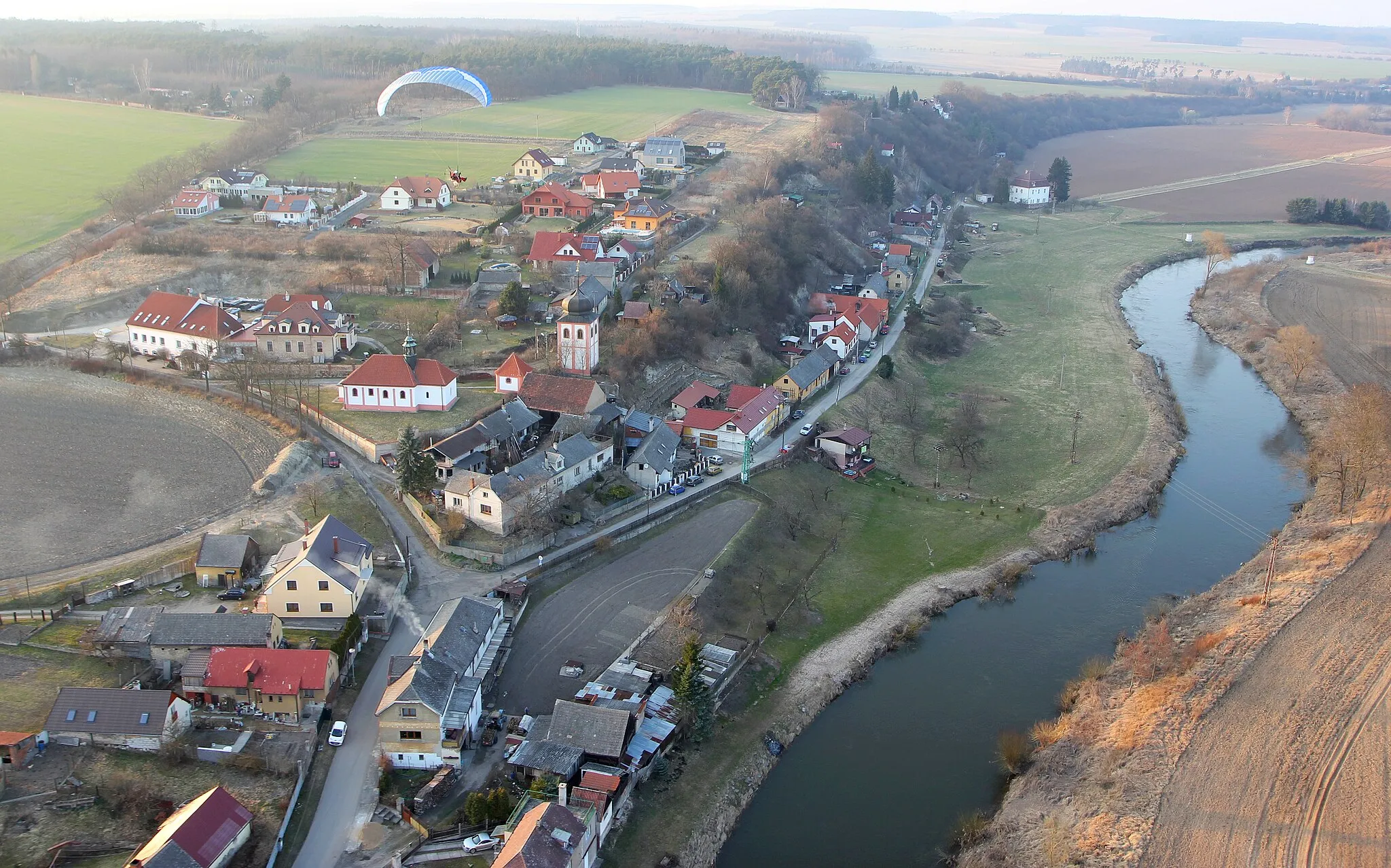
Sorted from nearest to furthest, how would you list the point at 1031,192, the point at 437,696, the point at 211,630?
the point at 437,696 → the point at 211,630 → the point at 1031,192

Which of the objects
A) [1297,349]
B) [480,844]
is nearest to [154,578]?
[480,844]

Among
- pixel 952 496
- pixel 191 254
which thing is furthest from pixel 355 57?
pixel 952 496

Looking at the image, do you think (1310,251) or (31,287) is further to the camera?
(1310,251)

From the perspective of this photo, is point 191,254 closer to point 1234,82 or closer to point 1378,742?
point 1378,742

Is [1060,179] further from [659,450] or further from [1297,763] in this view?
[1297,763]

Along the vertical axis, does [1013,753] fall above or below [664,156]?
below

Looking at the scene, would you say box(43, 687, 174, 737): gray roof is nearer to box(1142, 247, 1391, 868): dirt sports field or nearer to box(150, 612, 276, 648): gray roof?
box(150, 612, 276, 648): gray roof

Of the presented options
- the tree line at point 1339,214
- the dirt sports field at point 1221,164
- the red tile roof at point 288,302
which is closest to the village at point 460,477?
the red tile roof at point 288,302
